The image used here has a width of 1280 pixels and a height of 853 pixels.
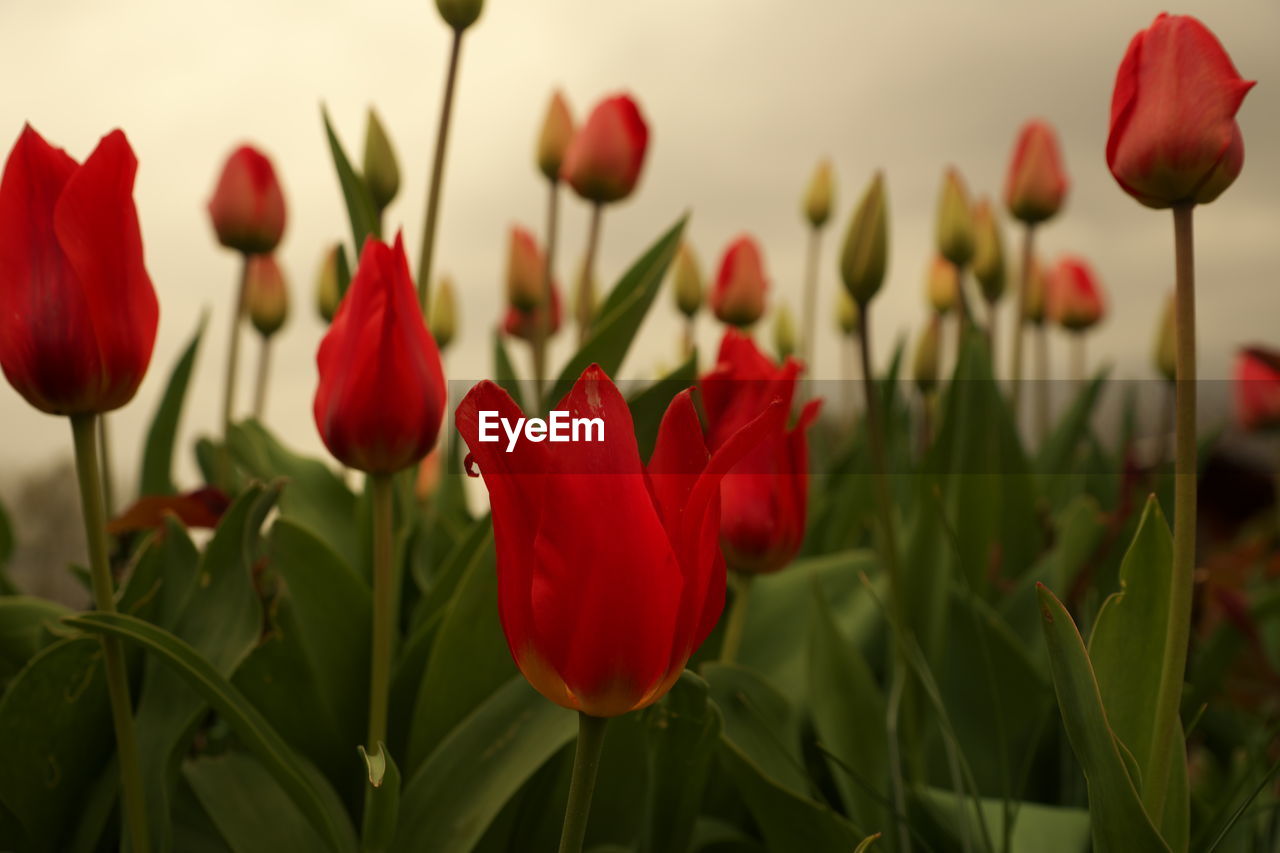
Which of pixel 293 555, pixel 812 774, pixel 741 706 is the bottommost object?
pixel 812 774

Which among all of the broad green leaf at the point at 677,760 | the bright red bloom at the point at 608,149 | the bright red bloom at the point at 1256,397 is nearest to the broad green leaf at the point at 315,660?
the broad green leaf at the point at 677,760

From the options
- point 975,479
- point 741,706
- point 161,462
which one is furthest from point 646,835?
point 161,462

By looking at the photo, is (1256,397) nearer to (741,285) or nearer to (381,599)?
(741,285)

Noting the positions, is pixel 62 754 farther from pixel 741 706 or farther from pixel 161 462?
pixel 161 462

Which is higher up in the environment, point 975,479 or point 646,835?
point 975,479

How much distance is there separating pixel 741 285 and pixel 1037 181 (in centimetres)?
41

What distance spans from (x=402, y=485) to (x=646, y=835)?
437mm

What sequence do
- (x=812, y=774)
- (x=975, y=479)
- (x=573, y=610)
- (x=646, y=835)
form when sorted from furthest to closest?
(x=975, y=479) → (x=812, y=774) → (x=646, y=835) → (x=573, y=610)

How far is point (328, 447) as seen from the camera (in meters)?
0.58

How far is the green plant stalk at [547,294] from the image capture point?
1.31 m

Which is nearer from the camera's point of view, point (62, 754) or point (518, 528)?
point (518, 528)

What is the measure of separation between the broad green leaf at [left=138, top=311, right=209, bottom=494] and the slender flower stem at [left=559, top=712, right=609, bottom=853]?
36.8 inches

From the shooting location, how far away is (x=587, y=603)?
36 cm

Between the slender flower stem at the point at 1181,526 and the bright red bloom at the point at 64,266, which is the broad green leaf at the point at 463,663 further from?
the slender flower stem at the point at 1181,526
